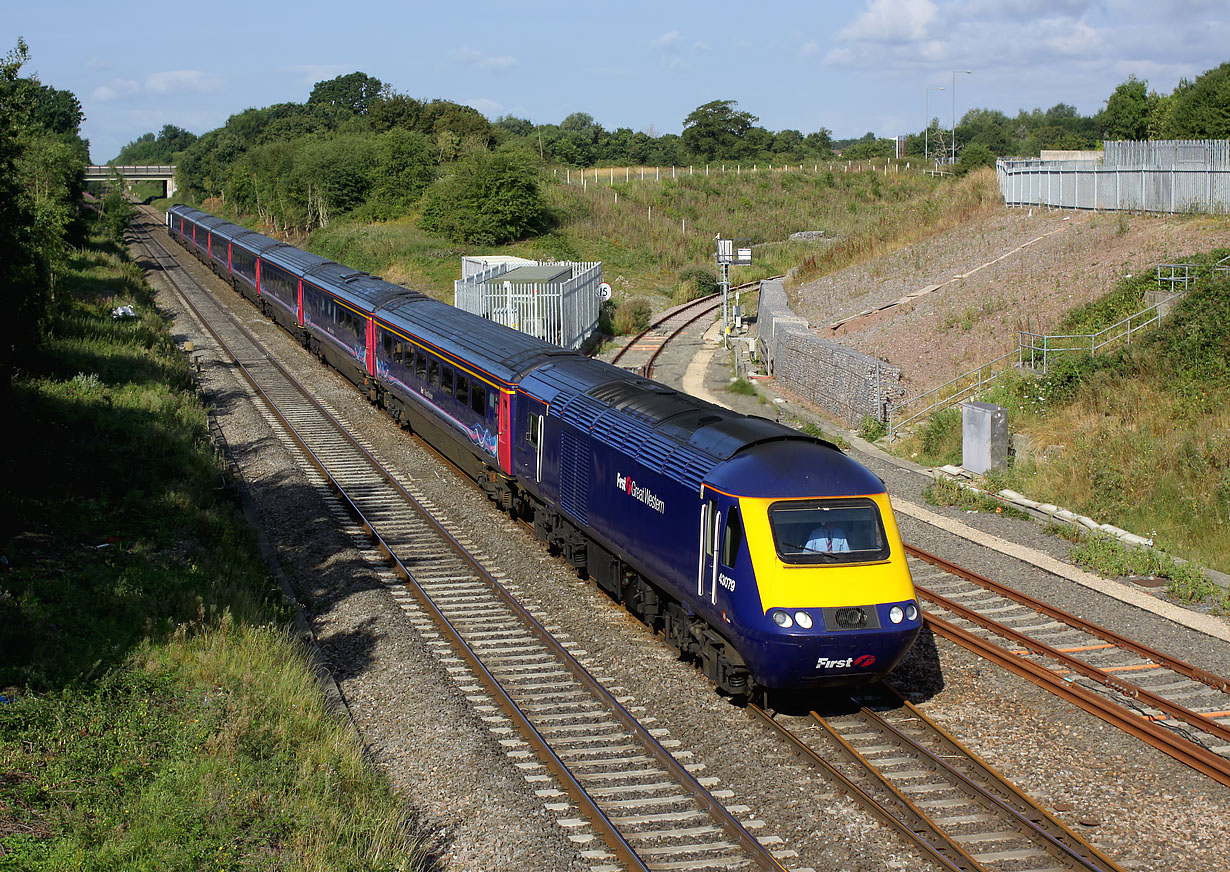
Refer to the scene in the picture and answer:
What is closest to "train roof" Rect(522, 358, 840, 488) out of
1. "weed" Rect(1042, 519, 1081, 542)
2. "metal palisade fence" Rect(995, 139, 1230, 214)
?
"weed" Rect(1042, 519, 1081, 542)

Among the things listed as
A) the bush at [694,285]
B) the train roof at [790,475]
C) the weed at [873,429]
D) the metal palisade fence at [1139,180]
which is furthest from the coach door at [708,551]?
the bush at [694,285]

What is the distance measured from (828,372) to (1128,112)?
52494mm

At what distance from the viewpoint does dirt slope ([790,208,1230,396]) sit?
26.9m

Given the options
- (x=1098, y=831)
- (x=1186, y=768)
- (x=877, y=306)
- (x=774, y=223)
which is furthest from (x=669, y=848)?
(x=774, y=223)

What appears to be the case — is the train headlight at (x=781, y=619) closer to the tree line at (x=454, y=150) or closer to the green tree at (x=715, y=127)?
the tree line at (x=454, y=150)

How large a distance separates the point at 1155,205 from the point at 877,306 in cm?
876

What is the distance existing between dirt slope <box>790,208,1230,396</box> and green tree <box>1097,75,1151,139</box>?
101ft

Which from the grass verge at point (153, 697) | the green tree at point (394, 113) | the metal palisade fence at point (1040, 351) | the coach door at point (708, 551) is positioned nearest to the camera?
the grass verge at point (153, 697)

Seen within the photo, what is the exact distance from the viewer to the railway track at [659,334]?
33094 mm

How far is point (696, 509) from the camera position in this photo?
423 inches

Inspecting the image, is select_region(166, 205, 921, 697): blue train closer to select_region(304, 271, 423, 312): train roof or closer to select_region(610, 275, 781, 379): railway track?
select_region(304, 271, 423, 312): train roof

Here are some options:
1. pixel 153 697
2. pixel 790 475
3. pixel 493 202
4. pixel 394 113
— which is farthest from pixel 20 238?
pixel 394 113

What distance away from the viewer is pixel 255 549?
1581 cm

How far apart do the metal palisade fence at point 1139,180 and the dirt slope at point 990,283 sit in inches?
23.2
